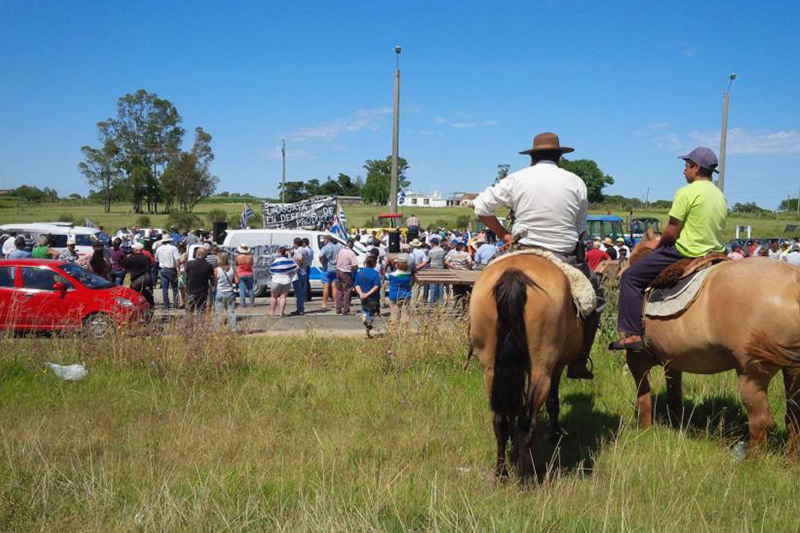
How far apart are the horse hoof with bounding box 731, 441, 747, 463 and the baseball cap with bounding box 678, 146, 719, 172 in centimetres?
252

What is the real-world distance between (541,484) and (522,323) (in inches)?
52.8

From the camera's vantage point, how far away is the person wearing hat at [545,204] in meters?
5.54

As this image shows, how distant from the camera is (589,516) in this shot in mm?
4164

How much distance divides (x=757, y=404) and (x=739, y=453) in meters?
0.49

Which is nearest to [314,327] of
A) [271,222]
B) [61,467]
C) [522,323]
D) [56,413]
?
[56,413]

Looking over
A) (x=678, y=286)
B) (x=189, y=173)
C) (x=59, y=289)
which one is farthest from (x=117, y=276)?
(x=189, y=173)

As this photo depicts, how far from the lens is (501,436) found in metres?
4.94

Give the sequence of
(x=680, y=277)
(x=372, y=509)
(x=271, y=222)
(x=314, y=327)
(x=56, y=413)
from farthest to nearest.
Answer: (x=271, y=222), (x=314, y=327), (x=56, y=413), (x=680, y=277), (x=372, y=509)

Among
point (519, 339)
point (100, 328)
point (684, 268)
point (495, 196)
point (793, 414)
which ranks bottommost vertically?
point (100, 328)

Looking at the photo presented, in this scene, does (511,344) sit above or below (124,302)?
above

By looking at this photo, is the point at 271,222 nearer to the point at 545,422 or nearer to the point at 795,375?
the point at 545,422

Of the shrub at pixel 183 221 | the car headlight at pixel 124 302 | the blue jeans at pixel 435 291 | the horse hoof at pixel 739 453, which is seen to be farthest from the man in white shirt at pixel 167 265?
the shrub at pixel 183 221

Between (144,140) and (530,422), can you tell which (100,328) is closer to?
(530,422)

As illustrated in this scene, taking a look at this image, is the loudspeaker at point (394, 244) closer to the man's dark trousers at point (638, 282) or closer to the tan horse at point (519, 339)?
the man's dark trousers at point (638, 282)
